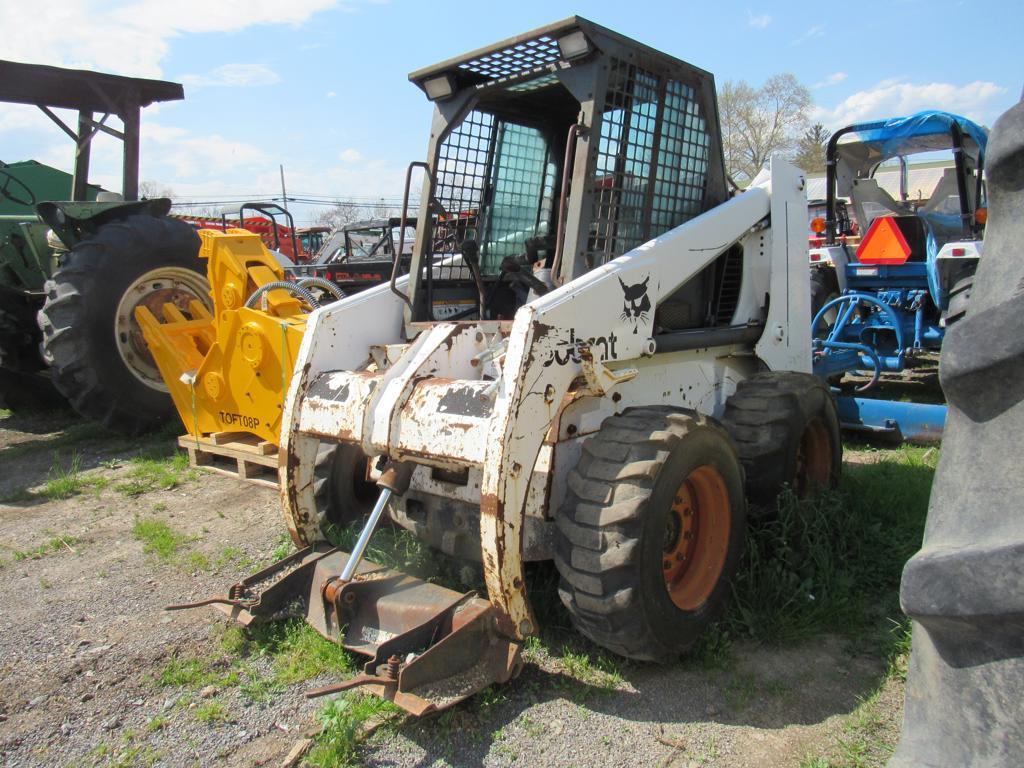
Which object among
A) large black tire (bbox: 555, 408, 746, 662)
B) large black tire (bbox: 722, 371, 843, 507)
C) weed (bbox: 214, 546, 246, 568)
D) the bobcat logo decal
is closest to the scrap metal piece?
large black tire (bbox: 555, 408, 746, 662)

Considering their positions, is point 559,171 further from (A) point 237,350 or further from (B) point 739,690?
(B) point 739,690

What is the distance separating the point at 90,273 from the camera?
247 inches

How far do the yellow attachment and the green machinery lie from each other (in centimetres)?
55

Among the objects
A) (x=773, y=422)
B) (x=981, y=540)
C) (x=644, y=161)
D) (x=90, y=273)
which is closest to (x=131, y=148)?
(x=90, y=273)

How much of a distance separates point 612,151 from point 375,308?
1398 mm

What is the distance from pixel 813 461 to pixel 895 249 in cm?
426

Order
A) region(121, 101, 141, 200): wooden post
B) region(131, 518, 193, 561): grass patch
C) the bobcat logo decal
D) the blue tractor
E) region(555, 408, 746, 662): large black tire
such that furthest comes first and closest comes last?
1. region(121, 101, 141, 200): wooden post
2. the blue tractor
3. region(131, 518, 193, 561): grass patch
4. the bobcat logo decal
5. region(555, 408, 746, 662): large black tire

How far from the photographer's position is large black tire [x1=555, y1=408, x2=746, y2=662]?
8.79ft

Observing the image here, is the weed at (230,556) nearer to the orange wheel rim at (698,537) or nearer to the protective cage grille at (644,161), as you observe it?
the orange wheel rim at (698,537)


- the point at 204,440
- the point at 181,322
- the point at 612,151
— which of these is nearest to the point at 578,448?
the point at 612,151

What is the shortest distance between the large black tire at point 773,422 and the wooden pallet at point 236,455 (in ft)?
10.2

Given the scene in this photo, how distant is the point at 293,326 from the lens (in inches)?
198

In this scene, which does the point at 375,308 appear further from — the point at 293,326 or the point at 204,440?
the point at 204,440

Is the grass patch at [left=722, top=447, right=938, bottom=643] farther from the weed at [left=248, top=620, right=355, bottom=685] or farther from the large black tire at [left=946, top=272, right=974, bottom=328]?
the large black tire at [left=946, top=272, right=974, bottom=328]
